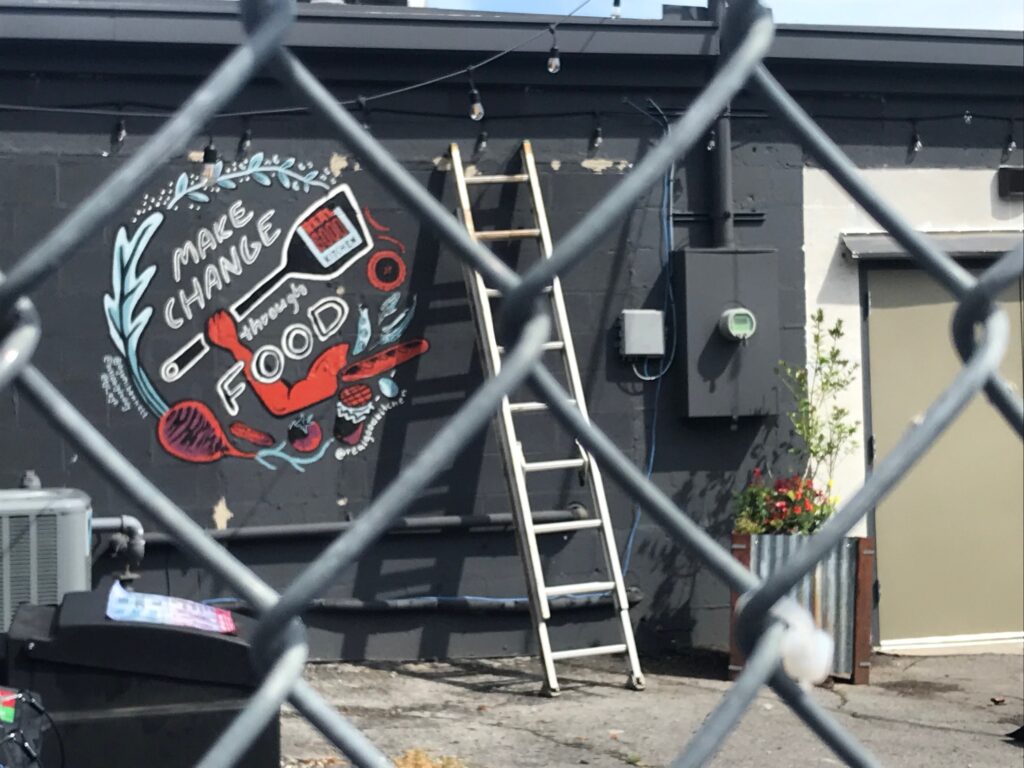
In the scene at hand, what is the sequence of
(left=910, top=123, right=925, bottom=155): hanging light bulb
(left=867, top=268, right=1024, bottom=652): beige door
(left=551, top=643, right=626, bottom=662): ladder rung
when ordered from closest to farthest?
(left=551, top=643, right=626, bottom=662): ladder rung, (left=867, top=268, right=1024, bottom=652): beige door, (left=910, top=123, right=925, bottom=155): hanging light bulb

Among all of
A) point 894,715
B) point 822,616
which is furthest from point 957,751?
point 822,616

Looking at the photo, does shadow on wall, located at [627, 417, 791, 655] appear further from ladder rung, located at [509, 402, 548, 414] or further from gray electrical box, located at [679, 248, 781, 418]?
ladder rung, located at [509, 402, 548, 414]

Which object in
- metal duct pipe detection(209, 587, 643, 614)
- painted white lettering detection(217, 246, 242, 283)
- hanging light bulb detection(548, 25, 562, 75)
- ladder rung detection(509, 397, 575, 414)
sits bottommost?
metal duct pipe detection(209, 587, 643, 614)

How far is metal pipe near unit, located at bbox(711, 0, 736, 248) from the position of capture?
7.65 metres

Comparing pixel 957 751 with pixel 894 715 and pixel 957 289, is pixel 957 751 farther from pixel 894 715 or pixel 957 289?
pixel 957 289

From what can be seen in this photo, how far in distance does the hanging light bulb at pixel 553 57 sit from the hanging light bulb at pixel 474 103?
46cm

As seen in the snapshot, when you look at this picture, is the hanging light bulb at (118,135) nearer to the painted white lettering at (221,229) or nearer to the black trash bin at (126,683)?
the painted white lettering at (221,229)

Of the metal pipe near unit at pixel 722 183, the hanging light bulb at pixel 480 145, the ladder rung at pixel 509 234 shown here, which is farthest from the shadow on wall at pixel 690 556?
the hanging light bulb at pixel 480 145

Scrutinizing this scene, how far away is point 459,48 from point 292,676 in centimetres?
659

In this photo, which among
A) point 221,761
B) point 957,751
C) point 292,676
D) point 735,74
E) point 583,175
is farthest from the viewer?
point 583,175

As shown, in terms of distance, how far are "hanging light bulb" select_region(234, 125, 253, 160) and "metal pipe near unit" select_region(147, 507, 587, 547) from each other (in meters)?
2.13

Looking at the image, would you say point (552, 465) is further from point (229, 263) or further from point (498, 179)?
point (229, 263)

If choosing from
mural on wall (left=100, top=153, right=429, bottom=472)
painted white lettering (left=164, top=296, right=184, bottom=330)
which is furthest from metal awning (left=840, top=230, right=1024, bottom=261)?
painted white lettering (left=164, top=296, right=184, bottom=330)

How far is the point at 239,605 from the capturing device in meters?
7.02
